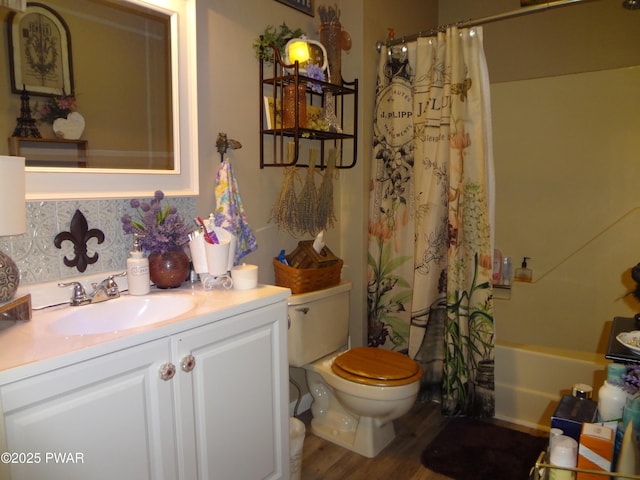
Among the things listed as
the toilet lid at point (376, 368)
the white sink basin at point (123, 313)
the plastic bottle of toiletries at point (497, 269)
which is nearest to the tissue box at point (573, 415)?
the toilet lid at point (376, 368)

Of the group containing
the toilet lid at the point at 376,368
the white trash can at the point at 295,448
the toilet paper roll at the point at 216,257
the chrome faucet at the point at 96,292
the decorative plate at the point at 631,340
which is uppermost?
the toilet paper roll at the point at 216,257

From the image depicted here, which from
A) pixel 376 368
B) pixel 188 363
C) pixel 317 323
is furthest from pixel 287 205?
pixel 188 363

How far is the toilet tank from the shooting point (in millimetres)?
1987

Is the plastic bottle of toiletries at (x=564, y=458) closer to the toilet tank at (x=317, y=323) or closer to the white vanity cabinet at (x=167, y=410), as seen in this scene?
the white vanity cabinet at (x=167, y=410)

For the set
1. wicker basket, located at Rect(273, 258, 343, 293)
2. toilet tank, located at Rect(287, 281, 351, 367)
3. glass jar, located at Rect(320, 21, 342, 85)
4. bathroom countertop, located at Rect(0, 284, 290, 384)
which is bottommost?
toilet tank, located at Rect(287, 281, 351, 367)

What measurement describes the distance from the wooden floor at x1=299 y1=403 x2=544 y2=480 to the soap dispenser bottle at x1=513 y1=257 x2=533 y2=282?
1.13 m

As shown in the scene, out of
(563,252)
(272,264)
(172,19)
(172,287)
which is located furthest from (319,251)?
(563,252)

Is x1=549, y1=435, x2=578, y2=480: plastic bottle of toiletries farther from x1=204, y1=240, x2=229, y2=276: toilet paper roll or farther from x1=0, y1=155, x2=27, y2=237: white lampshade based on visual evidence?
x1=0, y1=155, x2=27, y2=237: white lampshade

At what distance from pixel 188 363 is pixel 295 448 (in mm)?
747

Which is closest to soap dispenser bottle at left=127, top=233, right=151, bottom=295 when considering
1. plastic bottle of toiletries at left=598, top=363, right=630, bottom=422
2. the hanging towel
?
the hanging towel

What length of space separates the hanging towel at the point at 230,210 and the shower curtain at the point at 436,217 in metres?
0.94

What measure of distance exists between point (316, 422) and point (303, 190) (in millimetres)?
1132

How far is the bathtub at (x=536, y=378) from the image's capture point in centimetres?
217

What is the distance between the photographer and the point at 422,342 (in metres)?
2.41
